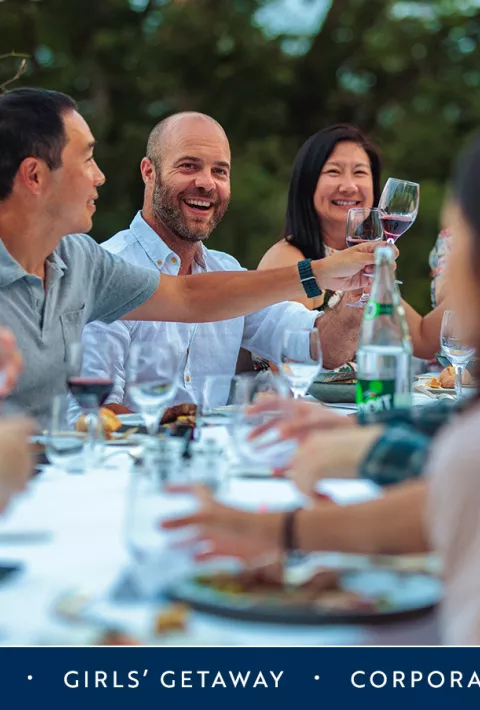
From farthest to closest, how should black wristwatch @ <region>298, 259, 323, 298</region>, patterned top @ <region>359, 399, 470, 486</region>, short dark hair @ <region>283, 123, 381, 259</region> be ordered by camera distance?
1. short dark hair @ <region>283, 123, 381, 259</region>
2. black wristwatch @ <region>298, 259, 323, 298</region>
3. patterned top @ <region>359, 399, 470, 486</region>

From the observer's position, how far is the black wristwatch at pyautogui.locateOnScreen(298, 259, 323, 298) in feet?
8.83

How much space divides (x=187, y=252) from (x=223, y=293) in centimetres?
70

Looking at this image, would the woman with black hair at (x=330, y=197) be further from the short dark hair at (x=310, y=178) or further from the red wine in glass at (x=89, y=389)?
the red wine in glass at (x=89, y=389)

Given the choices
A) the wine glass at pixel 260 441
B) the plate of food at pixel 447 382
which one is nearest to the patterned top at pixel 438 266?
the plate of food at pixel 447 382

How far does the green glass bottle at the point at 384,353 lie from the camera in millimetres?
1809

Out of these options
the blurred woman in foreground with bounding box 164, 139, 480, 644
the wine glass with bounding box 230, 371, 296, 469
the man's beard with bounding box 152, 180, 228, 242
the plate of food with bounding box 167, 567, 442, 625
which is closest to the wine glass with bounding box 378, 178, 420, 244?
the man's beard with bounding box 152, 180, 228, 242

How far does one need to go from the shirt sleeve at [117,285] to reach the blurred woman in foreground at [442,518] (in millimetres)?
1731

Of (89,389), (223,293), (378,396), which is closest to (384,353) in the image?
(378,396)

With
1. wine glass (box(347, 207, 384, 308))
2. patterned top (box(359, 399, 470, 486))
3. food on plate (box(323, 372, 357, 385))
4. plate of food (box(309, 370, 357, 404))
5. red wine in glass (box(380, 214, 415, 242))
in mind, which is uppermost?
red wine in glass (box(380, 214, 415, 242))

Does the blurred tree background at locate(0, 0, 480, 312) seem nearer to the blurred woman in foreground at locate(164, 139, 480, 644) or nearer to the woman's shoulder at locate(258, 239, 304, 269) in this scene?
the woman's shoulder at locate(258, 239, 304, 269)

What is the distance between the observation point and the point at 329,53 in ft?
28.7

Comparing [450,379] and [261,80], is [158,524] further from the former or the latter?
[261,80]
